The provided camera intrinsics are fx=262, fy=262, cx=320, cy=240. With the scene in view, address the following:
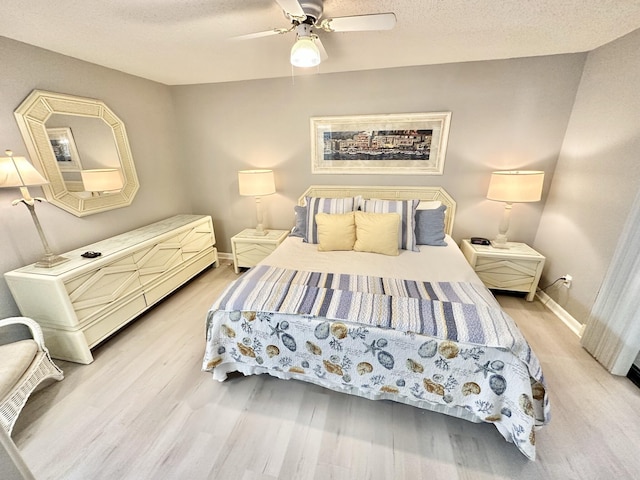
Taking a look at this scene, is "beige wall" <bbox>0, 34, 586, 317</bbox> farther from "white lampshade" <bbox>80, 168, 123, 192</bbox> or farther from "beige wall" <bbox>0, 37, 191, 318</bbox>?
"white lampshade" <bbox>80, 168, 123, 192</bbox>

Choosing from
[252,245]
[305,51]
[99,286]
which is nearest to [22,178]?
[99,286]

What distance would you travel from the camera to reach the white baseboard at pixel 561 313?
2186 mm

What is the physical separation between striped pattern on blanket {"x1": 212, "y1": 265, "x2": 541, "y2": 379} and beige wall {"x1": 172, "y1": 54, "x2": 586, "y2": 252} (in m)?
1.54

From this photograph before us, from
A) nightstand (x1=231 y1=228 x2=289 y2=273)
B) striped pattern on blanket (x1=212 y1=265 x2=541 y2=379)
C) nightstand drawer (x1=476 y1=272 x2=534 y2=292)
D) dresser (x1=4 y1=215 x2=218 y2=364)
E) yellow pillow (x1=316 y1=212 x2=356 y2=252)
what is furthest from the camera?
nightstand (x1=231 y1=228 x2=289 y2=273)

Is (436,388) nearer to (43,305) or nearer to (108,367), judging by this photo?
(108,367)

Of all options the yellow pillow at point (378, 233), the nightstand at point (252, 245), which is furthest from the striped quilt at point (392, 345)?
the nightstand at point (252, 245)

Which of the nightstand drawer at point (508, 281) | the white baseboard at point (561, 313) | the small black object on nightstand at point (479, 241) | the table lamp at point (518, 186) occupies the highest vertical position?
the table lamp at point (518, 186)

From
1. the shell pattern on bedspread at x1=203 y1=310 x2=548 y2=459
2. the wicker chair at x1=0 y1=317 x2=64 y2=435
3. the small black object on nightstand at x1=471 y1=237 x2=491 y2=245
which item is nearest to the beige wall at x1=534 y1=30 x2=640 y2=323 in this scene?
the small black object on nightstand at x1=471 y1=237 x2=491 y2=245

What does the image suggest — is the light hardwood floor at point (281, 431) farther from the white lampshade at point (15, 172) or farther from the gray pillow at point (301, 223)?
the gray pillow at point (301, 223)

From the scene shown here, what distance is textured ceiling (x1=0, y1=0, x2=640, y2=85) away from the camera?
150 cm

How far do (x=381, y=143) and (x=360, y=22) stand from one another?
156 cm

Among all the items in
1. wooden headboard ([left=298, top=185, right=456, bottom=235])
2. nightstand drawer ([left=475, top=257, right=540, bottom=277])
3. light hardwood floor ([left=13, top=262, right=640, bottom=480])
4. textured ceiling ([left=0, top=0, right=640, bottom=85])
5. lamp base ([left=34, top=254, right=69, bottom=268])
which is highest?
textured ceiling ([left=0, top=0, right=640, bottom=85])

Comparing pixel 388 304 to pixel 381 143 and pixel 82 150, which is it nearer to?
pixel 381 143

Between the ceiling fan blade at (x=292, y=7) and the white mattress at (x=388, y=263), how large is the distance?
1586mm
